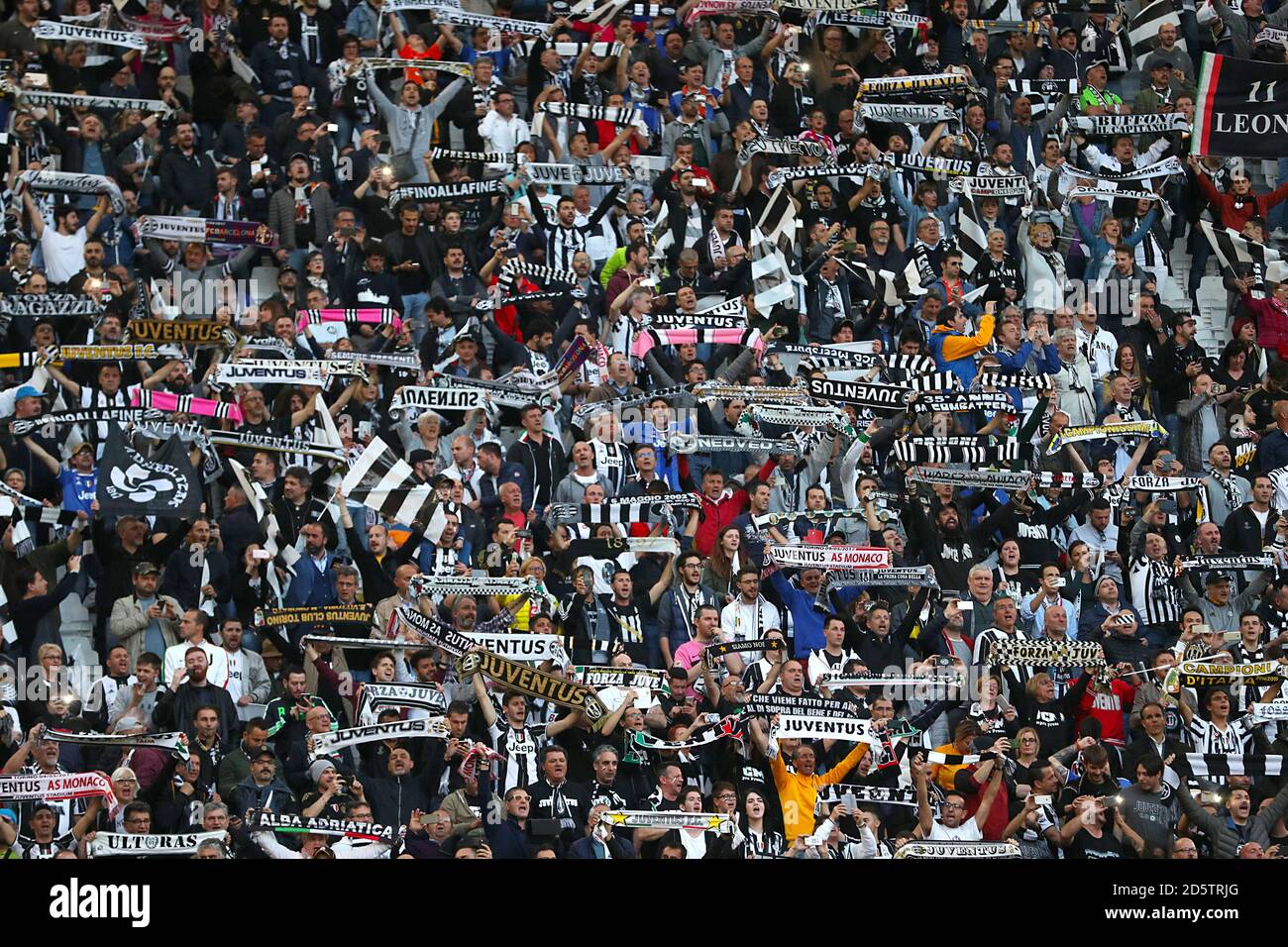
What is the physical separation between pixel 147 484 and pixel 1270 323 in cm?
1015

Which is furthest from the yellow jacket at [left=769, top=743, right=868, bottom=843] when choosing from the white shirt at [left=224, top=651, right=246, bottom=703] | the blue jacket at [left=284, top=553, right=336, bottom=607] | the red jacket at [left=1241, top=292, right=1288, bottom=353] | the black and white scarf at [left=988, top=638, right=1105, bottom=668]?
the red jacket at [left=1241, top=292, right=1288, bottom=353]

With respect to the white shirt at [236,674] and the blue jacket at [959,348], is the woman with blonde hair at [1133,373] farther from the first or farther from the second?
the white shirt at [236,674]

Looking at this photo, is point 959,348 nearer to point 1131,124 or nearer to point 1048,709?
point 1131,124

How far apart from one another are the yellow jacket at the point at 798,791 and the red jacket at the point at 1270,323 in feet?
23.0

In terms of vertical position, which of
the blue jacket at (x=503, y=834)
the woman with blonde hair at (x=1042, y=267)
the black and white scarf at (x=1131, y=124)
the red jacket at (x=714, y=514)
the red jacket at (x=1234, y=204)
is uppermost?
the black and white scarf at (x=1131, y=124)

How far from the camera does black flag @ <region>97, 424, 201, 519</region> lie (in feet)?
64.7

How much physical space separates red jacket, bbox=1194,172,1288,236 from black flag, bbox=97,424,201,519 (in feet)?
32.9

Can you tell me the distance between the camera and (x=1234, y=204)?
80.1 ft

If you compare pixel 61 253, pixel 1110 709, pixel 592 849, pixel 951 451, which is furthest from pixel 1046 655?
pixel 61 253

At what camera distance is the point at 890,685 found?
1933 centimetres

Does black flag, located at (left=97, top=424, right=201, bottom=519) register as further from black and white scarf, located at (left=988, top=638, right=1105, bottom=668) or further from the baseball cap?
black and white scarf, located at (left=988, top=638, right=1105, bottom=668)

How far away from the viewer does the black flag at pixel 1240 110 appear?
23.6 metres

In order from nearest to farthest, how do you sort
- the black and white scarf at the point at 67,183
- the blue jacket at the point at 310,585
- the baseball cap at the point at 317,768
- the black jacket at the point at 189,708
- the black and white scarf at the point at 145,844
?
1. the black and white scarf at the point at 145,844
2. the baseball cap at the point at 317,768
3. the black jacket at the point at 189,708
4. the blue jacket at the point at 310,585
5. the black and white scarf at the point at 67,183

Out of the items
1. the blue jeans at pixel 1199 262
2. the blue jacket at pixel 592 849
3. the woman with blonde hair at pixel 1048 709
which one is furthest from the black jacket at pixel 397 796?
the blue jeans at pixel 1199 262
